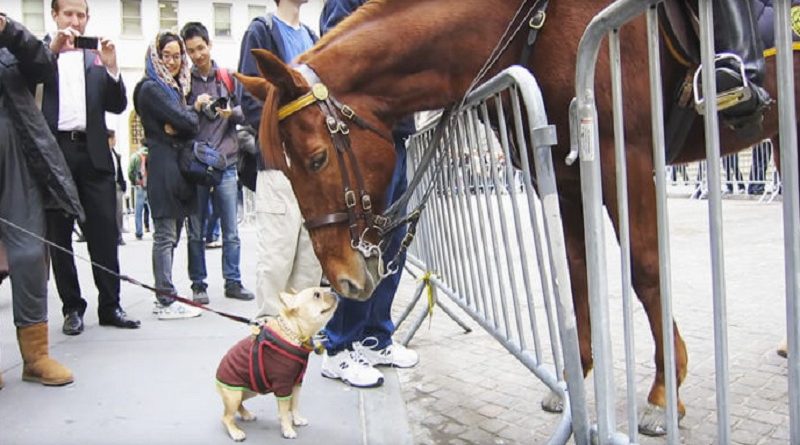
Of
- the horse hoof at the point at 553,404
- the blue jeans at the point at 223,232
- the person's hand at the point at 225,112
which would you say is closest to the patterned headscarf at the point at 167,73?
the person's hand at the point at 225,112

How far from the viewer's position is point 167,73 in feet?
17.1

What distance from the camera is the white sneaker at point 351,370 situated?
3422 mm

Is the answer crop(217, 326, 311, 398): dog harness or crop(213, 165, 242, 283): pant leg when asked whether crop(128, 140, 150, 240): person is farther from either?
crop(217, 326, 311, 398): dog harness

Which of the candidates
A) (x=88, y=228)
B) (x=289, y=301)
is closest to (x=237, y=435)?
(x=289, y=301)

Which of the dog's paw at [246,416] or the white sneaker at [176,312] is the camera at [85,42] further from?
the dog's paw at [246,416]

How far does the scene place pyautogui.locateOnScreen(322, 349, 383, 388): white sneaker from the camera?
11.2 feet

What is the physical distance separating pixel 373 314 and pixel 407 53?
1685 mm

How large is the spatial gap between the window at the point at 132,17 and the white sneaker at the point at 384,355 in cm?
3262

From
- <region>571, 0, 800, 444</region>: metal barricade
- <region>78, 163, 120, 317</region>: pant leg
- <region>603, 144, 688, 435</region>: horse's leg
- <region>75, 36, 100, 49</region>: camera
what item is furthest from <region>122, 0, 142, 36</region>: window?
<region>571, 0, 800, 444</region>: metal barricade

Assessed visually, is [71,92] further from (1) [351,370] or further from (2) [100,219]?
(1) [351,370]

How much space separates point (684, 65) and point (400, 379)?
7.18 feet

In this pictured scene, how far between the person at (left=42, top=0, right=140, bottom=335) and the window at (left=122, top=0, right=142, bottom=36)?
30.7m

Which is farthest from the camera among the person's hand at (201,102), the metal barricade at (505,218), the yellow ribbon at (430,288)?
the person's hand at (201,102)

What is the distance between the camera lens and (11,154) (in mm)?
3439
